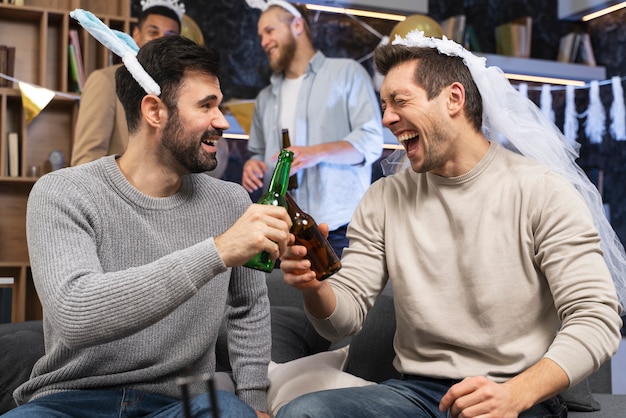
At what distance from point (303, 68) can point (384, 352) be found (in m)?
2.49

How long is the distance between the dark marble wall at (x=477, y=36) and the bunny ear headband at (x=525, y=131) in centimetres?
322

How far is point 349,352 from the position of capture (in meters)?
2.32

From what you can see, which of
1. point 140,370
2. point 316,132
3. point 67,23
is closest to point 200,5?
point 67,23

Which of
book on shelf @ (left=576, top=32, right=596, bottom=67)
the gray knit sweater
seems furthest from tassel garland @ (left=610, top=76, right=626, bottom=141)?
the gray knit sweater

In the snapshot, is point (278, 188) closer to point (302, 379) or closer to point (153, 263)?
point (153, 263)

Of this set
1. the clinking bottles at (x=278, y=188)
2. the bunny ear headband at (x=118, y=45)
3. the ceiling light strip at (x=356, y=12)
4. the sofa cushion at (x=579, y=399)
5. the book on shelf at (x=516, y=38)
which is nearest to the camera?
the clinking bottles at (x=278, y=188)

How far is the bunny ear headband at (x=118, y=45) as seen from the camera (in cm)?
179

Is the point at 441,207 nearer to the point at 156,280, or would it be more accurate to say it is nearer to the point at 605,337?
the point at 605,337

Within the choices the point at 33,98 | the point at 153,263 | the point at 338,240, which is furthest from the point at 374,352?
the point at 33,98

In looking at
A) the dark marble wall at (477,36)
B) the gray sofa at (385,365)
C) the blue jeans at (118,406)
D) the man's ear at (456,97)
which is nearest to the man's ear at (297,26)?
the dark marble wall at (477,36)

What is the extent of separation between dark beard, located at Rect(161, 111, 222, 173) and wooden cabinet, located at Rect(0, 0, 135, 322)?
2.78 m

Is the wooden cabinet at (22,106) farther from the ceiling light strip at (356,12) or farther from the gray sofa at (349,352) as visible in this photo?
the gray sofa at (349,352)

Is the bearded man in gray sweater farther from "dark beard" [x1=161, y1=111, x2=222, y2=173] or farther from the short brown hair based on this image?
the short brown hair

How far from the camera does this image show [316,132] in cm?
425
